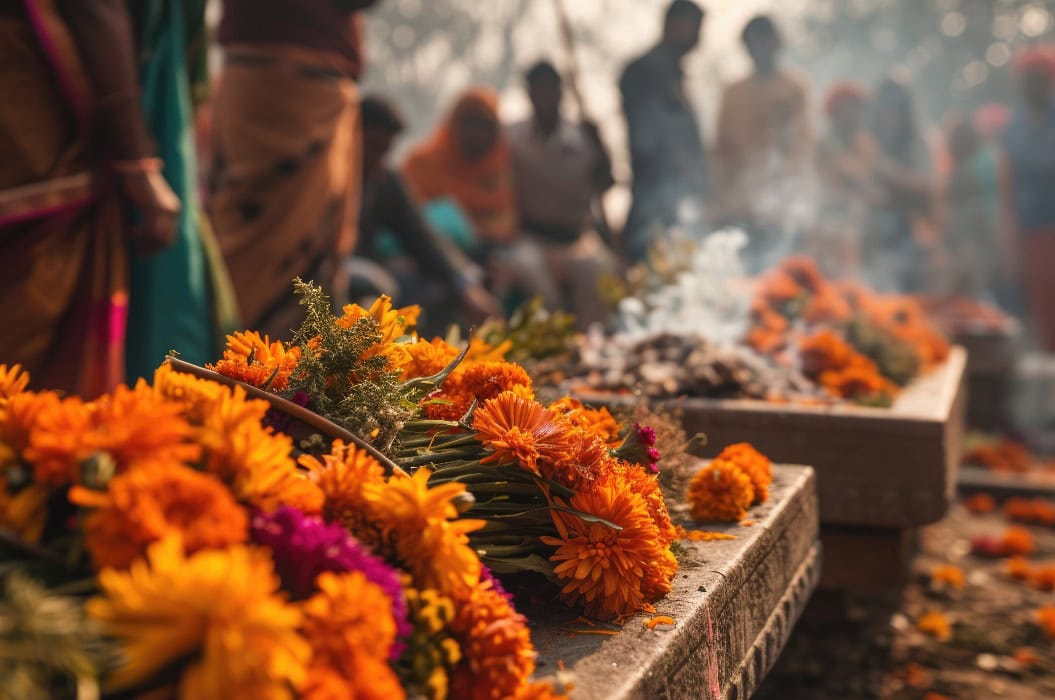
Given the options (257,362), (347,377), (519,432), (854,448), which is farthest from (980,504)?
(257,362)

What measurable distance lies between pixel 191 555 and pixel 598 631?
2.36 ft

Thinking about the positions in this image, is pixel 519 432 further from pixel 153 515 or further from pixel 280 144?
pixel 280 144

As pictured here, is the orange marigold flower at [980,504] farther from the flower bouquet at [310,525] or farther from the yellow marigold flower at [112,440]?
the yellow marigold flower at [112,440]

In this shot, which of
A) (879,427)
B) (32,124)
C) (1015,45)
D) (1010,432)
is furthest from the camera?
(1015,45)

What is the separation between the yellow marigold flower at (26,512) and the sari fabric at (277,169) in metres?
3.44

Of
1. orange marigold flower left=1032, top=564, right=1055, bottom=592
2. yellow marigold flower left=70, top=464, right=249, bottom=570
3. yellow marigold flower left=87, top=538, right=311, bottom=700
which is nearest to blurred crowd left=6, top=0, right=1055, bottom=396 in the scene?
yellow marigold flower left=70, top=464, right=249, bottom=570

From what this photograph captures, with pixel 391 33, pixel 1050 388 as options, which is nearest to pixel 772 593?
pixel 1050 388

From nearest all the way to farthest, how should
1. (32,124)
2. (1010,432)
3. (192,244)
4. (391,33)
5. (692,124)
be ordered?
(32,124), (192,244), (1010,432), (692,124), (391,33)

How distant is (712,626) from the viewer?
1.55 m

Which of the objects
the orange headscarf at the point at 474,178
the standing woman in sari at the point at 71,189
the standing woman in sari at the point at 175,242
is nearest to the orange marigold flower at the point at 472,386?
the standing woman in sari at the point at 71,189

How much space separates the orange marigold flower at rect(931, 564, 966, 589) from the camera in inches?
163

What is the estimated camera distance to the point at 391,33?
2738 cm

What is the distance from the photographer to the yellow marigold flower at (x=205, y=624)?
772mm

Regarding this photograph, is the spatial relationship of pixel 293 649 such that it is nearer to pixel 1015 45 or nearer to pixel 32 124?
pixel 32 124
